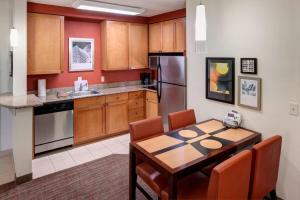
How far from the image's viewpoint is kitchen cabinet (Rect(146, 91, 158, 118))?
460cm

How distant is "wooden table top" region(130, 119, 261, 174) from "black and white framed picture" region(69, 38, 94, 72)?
2780mm

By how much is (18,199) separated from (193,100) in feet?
8.58

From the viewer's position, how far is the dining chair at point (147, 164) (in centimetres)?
203

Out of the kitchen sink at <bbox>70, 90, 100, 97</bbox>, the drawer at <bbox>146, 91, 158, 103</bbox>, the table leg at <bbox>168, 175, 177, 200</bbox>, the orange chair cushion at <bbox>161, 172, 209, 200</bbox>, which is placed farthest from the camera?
the drawer at <bbox>146, 91, 158, 103</bbox>

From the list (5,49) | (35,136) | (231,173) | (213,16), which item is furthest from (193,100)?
(5,49)

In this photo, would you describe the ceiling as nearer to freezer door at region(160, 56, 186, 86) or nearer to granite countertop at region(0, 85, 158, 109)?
freezer door at region(160, 56, 186, 86)

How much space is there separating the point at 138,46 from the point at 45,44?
192 centimetres

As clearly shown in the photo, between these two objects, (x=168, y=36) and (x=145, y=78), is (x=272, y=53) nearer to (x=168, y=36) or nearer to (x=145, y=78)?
(x=168, y=36)

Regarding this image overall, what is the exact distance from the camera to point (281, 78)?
7.59ft

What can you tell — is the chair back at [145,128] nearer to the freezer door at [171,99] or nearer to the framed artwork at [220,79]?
the framed artwork at [220,79]

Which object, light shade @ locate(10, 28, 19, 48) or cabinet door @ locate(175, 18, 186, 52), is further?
cabinet door @ locate(175, 18, 186, 52)

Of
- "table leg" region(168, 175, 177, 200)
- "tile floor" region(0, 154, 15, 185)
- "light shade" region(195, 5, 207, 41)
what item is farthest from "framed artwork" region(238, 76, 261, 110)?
"tile floor" region(0, 154, 15, 185)

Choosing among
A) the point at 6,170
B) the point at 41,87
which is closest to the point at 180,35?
the point at 41,87

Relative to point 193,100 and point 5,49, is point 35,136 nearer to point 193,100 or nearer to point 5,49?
point 5,49
